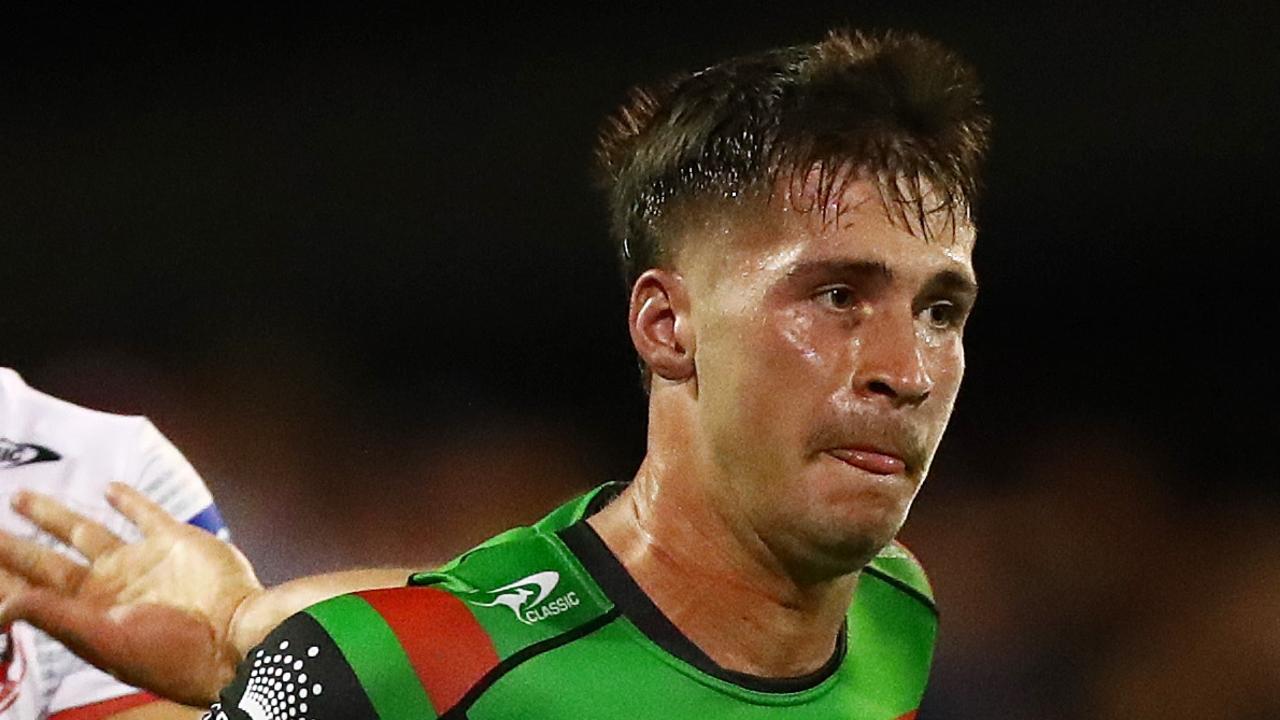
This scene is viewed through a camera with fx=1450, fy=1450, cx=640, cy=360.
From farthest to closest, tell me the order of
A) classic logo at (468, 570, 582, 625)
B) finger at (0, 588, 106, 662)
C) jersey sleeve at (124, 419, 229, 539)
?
1. jersey sleeve at (124, 419, 229, 539)
2. finger at (0, 588, 106, 662)
3. classic logo at (468, 570, 582, 625)

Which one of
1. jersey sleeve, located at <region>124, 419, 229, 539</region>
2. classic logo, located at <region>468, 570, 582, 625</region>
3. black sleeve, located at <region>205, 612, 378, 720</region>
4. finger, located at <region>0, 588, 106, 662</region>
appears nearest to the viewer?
black sleeve, located at <region>205, 612, 378, 720</region>

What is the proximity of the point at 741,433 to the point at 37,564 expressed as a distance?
84 cm

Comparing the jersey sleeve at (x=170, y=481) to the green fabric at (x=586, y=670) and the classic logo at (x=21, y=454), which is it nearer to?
the classic logo at (x=21, y=454)

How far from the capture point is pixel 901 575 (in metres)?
1.64

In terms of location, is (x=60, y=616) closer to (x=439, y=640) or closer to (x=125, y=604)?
(x=125, y=604)

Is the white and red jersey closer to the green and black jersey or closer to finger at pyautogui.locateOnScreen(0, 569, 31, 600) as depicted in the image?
finger at pyautogui.locateOnScreen(0, 569, 31, 600)

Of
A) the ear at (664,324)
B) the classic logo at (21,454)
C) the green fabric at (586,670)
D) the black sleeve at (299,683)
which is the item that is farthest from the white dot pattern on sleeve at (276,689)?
the classic logo at (21,454)

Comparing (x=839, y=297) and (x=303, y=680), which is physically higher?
(x=839, y=297)

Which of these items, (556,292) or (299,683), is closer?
(299,683)

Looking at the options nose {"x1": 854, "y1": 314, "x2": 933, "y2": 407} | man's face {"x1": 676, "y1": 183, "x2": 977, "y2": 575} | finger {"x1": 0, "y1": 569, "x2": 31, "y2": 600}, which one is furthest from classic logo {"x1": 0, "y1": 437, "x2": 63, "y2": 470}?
nose {"x1": 854, "y1": 314, "x2": 933, "y2": 407}

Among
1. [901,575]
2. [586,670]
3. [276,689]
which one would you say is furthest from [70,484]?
[901,575]

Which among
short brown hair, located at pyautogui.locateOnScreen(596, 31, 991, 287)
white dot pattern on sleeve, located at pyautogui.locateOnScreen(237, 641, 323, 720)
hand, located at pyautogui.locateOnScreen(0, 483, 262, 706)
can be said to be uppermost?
short brown hair, located at pyautogui.locateOnScreen(596, 31, 991, 287)

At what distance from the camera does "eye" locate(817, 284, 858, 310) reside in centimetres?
119

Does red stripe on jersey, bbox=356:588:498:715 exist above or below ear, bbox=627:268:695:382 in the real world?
below
